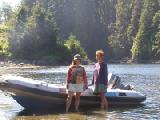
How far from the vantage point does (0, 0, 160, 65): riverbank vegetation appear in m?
100

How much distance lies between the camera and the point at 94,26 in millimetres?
144375

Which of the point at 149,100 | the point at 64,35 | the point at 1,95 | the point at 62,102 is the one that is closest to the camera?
the point at 62,102

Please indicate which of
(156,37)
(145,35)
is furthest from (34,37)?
(156,37)

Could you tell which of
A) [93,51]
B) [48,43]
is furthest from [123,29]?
[48,43]

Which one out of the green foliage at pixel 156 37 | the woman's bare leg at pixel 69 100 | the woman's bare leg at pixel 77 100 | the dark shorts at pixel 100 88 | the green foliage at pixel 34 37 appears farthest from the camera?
the green foliage at pixel 156 37

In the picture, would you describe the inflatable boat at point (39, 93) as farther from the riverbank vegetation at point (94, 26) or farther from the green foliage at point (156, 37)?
the green foliage at point (156, 37)

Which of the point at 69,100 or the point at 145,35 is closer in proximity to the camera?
the point at 69,100

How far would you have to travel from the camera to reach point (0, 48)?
97.6 m

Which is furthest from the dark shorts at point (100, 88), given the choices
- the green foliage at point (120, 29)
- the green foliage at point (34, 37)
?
the green foliage at point (120, 29)

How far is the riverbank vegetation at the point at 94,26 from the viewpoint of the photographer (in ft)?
329

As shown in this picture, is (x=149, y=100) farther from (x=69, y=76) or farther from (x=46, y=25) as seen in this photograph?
(x=46, y=25)

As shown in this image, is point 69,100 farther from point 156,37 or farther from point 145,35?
point 145,35

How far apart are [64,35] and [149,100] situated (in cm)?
11376

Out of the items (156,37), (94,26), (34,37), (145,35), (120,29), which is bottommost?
(34,37)
